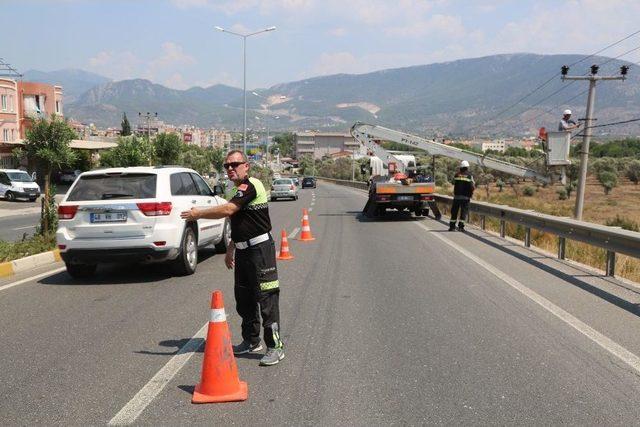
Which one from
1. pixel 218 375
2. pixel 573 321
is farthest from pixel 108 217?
pixel 573 321

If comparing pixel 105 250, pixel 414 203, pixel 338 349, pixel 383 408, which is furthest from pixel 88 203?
pixel 414 203

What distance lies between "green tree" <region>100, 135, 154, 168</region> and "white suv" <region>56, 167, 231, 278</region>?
1474 inches

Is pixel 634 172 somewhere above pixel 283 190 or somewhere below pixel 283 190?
above

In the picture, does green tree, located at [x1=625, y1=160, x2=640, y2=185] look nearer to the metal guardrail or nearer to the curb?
the metal guardrail

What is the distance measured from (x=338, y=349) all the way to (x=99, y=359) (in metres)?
2.14

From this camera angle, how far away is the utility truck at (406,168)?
2142 centimetres

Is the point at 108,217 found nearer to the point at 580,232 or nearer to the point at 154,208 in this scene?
the point at 154,208

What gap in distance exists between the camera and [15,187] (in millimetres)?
37781

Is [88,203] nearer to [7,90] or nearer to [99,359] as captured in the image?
[99,359]

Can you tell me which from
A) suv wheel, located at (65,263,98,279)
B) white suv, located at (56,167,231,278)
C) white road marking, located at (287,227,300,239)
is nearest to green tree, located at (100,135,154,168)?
white road marking, located at (287,227,300,239)

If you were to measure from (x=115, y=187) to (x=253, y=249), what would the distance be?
192 inches

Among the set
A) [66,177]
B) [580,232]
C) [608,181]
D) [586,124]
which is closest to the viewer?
[580,232]

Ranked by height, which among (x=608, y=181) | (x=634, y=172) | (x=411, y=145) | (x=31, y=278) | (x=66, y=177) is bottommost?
(x=66, y=177)

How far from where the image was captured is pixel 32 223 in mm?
23672
